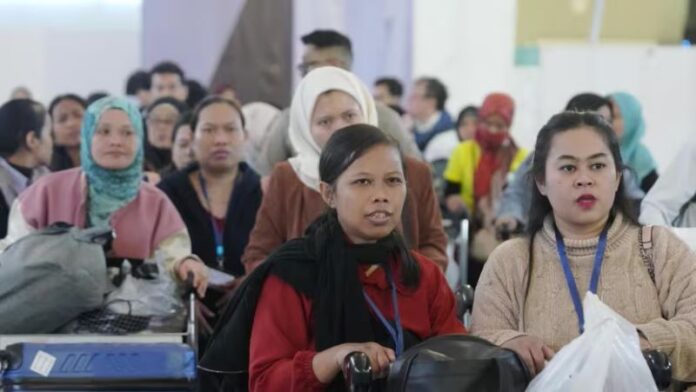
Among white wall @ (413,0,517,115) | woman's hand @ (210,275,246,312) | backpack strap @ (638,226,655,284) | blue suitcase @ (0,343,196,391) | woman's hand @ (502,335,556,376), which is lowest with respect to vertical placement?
woman's hand @ (210,275,246,312)

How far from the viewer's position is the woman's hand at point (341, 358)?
3354 millimetres

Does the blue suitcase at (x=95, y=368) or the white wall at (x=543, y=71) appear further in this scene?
the white wall at (x=543, y=71)

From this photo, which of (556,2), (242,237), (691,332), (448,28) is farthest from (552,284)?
(556,2)

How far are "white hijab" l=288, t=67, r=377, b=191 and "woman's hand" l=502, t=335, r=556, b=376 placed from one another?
1.43 m

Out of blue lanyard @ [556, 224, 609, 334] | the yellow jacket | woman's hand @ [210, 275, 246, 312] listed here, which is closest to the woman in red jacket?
blue lanyard @ [556, 224, 609, 334]

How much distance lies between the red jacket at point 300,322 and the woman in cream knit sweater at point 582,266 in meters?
0.17

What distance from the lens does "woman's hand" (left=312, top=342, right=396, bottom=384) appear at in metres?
3.35

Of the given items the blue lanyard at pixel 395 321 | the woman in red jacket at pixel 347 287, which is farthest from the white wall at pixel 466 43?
the blue lanyard at pixel 395 321

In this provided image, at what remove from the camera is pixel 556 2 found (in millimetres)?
13555

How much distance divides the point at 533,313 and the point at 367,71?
892 centimetres

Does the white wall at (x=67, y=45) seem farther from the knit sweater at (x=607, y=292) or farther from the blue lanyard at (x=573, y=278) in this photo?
the blue lanyard at (x=573, y=278)

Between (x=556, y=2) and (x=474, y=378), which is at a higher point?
(x=556, y=2)

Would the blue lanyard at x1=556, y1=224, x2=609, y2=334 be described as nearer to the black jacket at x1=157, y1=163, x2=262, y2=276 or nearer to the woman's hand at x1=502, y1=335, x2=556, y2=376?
the woman's hand at x1=502, y1=335, x2=556, y2=376

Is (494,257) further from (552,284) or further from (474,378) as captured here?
(474,378)
